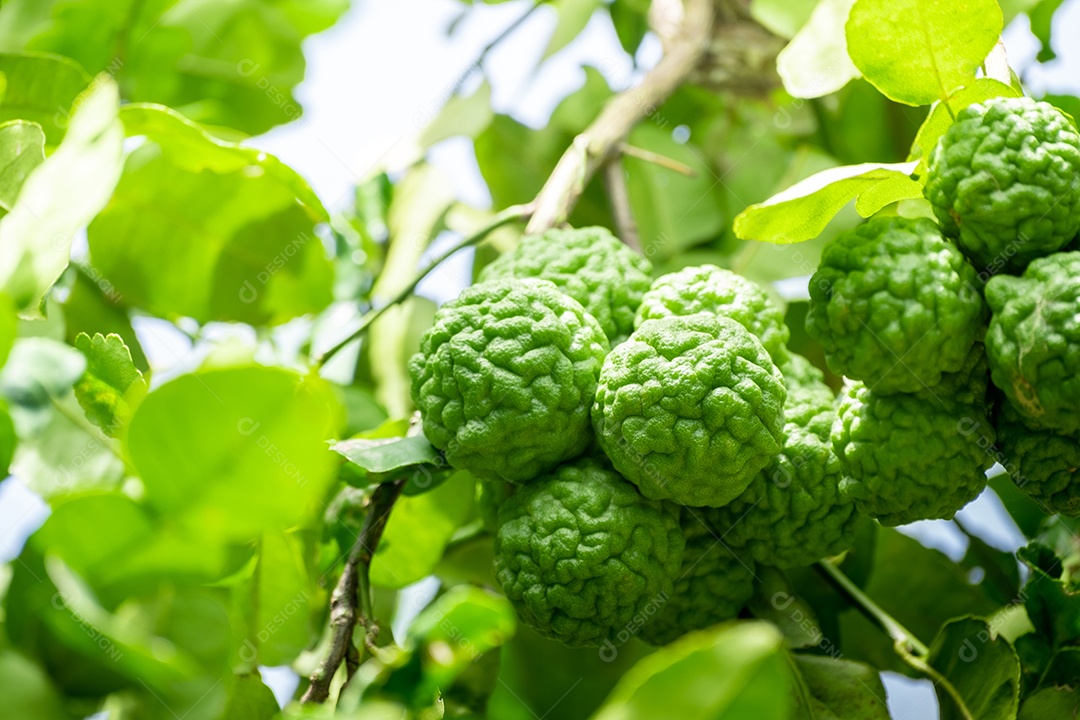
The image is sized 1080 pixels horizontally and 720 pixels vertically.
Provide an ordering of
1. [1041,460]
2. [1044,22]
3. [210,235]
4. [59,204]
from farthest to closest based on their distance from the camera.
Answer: [1044,22]
[210,235]
[1041,460]
[59,204]

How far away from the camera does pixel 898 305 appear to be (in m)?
0.61

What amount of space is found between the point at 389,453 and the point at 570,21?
771mm

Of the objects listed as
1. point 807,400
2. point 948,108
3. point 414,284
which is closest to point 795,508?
point 807,400

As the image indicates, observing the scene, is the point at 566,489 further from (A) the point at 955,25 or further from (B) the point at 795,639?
(A) the point at 955,25

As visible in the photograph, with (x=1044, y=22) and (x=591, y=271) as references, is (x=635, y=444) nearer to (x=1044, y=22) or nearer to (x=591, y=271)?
(x=591, y=271)

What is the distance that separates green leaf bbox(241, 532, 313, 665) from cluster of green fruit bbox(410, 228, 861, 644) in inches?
5.4

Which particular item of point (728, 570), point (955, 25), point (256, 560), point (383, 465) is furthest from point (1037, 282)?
point (256, 560)

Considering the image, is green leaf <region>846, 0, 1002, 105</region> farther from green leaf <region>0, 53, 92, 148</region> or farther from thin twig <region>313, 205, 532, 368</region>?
green leaf <region>0, 53, 92, 148</region>

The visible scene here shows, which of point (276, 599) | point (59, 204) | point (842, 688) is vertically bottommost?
point (842, 688)

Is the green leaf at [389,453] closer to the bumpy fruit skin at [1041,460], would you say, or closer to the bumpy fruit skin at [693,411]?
the bumpy fruit skin at [693,411]

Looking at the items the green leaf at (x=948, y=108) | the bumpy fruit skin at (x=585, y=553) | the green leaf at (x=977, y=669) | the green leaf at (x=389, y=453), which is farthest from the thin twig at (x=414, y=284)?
the green leaf at (x=977, y=669)

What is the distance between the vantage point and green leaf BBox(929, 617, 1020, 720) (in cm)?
70

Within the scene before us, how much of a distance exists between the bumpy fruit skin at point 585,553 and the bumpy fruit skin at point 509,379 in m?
0.03

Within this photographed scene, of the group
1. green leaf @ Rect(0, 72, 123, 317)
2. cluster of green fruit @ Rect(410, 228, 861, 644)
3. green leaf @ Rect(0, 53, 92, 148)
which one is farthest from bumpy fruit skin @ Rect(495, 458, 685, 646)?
green leaf @ Rect(0, 53, 92, 148)
